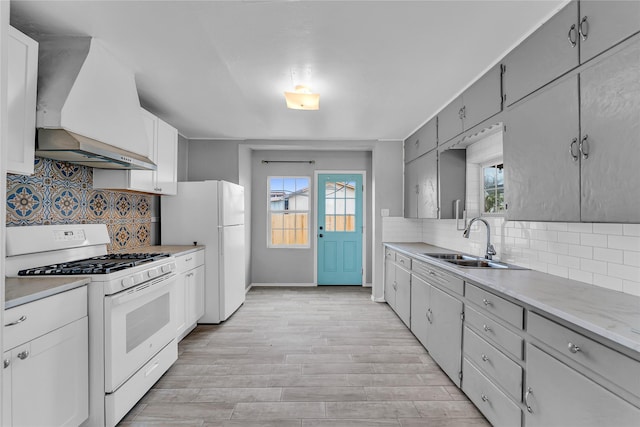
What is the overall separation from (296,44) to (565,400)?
2.33 metres

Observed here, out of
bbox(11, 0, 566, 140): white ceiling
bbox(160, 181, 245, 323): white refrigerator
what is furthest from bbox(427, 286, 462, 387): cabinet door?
bbox(160, 181, 245, 323): white refrigerator

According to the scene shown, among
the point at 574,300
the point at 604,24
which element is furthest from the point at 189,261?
the point at 604,24

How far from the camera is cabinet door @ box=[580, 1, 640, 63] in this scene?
1.28m

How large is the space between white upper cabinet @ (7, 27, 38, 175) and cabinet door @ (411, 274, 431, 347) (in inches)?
117

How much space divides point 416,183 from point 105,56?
134 inches

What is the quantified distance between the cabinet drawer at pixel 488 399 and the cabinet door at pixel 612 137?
1.04 metres

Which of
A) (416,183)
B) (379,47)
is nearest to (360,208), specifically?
(416,183)

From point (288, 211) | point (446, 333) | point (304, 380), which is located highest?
point (288, 211)

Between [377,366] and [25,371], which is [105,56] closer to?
[25,371]

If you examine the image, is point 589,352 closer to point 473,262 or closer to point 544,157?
point 544,157

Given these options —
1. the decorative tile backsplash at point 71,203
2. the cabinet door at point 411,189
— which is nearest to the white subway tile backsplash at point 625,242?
the cabinet door at point 411,189

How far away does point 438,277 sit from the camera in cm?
262

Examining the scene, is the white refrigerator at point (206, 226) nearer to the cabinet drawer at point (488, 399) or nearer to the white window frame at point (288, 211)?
the white window frame at point (288, 211)

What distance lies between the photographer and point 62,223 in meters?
2.38
